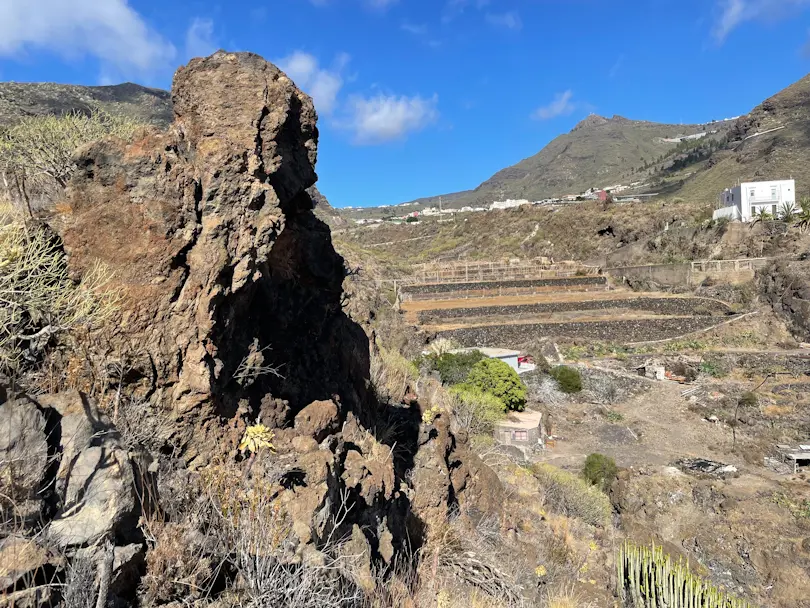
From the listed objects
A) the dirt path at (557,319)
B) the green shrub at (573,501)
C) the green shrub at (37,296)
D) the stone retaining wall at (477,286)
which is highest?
the green shrub at (37,296)

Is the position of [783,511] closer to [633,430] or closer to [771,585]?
[771,585]

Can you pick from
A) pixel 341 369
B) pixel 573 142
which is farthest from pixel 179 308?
pixel 573 142

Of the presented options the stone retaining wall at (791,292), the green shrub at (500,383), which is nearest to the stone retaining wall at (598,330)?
the stone retaining wall at (791,292)

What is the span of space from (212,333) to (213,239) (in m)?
0.58

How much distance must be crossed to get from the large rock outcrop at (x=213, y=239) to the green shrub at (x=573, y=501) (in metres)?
5.61

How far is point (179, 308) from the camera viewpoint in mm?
2686

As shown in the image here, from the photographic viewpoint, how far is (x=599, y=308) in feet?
88.9

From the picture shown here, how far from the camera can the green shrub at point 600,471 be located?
11773 millimetres

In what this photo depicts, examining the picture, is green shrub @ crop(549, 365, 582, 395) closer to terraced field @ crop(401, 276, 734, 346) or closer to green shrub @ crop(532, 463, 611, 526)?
terraced field @ crop(401, 276, 734, 346)

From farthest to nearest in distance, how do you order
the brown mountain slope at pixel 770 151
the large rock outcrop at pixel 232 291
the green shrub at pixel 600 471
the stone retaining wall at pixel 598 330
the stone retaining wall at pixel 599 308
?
the brown mountain slope at pixel 770 151 → the stone retaining wall at pixel 599 308 → the stone retaining wall at pixel 598 330 → the green shrub at pixel 600 471 → the large rock outcrop at pixel 232 291

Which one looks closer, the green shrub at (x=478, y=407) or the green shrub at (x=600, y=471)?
the green shrub at (x=478, y=407)

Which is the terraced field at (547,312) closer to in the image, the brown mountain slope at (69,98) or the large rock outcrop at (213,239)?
the brown mountain slope at (69,98)

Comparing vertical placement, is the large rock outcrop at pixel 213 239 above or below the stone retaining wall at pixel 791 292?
above

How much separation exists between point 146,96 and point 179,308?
5736cm
